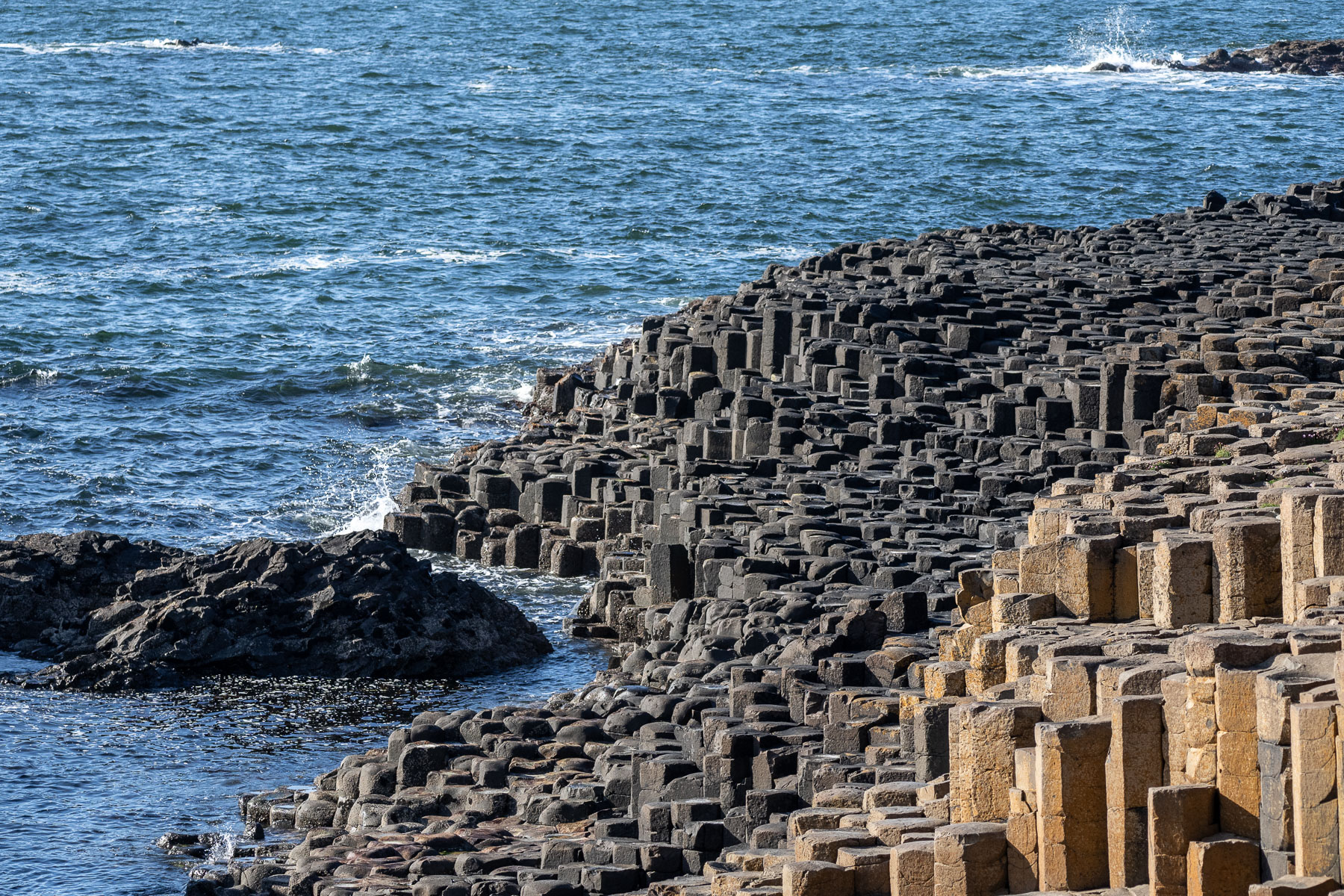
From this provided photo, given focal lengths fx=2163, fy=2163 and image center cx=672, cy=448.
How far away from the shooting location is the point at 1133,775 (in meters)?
12.8

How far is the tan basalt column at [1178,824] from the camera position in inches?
482

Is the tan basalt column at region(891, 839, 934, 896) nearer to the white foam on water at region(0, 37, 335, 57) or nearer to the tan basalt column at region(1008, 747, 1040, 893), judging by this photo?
the tan basalt column at region(1008, 747, 1040, 893)

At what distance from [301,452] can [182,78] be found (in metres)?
64.9

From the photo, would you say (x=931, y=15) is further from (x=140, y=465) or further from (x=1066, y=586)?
(x=1066, y=586)

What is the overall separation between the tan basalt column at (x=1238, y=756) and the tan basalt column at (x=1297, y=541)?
2.49 m

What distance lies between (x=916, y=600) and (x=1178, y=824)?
1033cm

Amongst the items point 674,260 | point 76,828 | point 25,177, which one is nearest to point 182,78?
point 25,177

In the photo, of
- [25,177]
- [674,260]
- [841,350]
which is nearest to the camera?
[841,350]

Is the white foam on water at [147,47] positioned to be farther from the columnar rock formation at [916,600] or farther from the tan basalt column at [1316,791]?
the tan basalt column at [1316,791]

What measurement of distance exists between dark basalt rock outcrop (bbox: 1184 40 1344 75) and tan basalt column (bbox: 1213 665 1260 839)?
9717 centimetres

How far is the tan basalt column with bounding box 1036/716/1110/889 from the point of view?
13.0 m

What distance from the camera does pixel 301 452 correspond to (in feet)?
138

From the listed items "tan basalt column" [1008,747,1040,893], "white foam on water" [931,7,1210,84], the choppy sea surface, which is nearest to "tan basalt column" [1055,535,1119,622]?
"tan basalt column" [1008,747,1040,893]

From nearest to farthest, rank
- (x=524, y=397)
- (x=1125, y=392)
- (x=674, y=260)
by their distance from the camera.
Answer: (x=1125, y=392), (x=524, y=397), (x=674, y=260)
